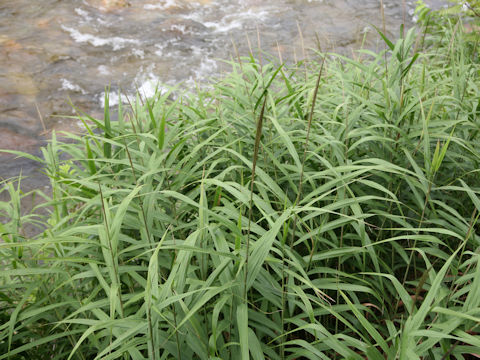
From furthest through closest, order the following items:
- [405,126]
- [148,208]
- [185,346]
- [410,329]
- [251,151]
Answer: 1. [251,151]
2. [405,126]
3. [148,208]
4. [185,346]
5. [410,329]

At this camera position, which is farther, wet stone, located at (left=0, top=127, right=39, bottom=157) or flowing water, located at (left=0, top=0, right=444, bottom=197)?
flowing water, located at (left=0, top=0, right=444, bottom=197)

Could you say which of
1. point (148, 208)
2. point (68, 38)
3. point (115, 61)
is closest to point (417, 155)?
point (148, 208)

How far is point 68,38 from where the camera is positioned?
522cm

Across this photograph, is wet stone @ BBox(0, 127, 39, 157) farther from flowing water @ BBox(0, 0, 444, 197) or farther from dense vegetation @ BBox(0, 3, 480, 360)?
dense vegetation @ BBox(0, 3, 480, 360)

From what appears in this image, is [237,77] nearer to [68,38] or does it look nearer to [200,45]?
[200,45]

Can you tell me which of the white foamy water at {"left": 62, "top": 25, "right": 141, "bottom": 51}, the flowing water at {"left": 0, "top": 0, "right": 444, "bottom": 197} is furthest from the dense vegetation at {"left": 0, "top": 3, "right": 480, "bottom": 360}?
the white foamy water at {"left": 62, "top": 25, "right": 141, "bottom": 51}

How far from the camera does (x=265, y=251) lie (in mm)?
1021

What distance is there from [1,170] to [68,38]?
2396 mm

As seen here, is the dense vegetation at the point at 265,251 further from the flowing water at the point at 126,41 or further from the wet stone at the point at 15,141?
the flowing water at the point at 126,41

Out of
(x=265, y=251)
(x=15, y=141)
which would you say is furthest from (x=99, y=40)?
(x=265, y=251)

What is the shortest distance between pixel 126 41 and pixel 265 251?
4875mm

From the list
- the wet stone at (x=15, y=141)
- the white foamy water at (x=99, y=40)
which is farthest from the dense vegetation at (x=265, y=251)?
the white foamy water at (x=99, y=40)

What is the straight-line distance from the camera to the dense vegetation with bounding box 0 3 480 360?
102 cm

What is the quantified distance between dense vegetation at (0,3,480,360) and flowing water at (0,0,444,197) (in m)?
2.51
